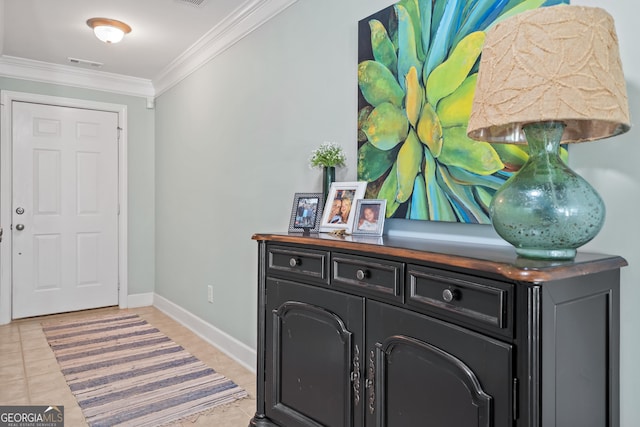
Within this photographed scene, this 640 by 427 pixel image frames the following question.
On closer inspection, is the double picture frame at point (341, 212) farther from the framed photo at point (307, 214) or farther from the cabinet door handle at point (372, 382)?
the cabinet door handle at point (372, 382)

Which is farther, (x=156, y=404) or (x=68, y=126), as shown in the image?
(x=68, y=126)

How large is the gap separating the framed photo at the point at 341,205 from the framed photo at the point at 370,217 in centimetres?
6

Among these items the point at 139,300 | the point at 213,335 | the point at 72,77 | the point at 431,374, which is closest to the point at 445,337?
the point at 431,374

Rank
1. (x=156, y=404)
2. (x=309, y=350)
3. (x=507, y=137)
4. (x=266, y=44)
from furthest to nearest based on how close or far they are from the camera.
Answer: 1. (x=266, y=44)
2. (x=156, y=404)
3. (x=309, y=350)
4. (x=507, y=137)

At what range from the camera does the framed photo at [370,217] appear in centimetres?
178

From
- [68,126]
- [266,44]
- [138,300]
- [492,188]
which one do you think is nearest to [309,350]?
[492,188]

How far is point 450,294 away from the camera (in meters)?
1.17

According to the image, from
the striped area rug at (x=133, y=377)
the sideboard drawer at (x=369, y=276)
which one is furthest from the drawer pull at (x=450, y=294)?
the striped area rug at (x=133, y=377)

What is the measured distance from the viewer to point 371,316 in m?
1.46

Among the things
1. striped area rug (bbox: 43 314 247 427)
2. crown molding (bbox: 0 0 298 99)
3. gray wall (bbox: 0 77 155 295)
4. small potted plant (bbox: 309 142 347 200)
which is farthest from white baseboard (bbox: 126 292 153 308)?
small potted plant (bbox: 309 142 347 200)

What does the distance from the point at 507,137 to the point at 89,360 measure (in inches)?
120

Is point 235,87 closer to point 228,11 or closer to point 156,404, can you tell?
point 228,11

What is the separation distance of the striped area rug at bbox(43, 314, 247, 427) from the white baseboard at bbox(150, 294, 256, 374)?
0.74 feet

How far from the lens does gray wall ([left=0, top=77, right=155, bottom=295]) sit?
15.2 feet
